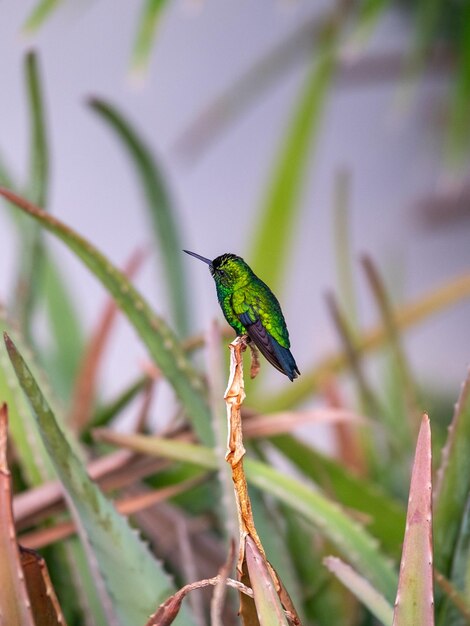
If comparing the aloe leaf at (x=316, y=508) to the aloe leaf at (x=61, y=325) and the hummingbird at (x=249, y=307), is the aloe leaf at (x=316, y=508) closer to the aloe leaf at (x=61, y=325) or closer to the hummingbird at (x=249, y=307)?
the hummingbird at (x=249, y=307)

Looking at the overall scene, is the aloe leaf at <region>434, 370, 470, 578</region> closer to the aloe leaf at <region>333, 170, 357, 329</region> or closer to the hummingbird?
the hummingbird

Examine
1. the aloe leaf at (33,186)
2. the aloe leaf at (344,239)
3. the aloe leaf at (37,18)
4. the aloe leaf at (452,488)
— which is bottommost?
the aloe leaf at (452,488)

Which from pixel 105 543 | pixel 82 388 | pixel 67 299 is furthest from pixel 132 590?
pixel 67 299

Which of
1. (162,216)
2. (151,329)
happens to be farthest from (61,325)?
(151,329)

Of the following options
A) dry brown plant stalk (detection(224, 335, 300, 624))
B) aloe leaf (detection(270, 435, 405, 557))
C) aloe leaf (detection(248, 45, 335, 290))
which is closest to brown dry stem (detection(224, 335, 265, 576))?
dry brown plant stalk (detection(224, 335, 300, 624))

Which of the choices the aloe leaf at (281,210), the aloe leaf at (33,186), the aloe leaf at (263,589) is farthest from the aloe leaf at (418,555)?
the aloe leaf at (281,210)

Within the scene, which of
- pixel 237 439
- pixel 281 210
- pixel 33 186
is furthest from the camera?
pixel 281 210

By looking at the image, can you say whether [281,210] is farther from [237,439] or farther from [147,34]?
[237,439]
